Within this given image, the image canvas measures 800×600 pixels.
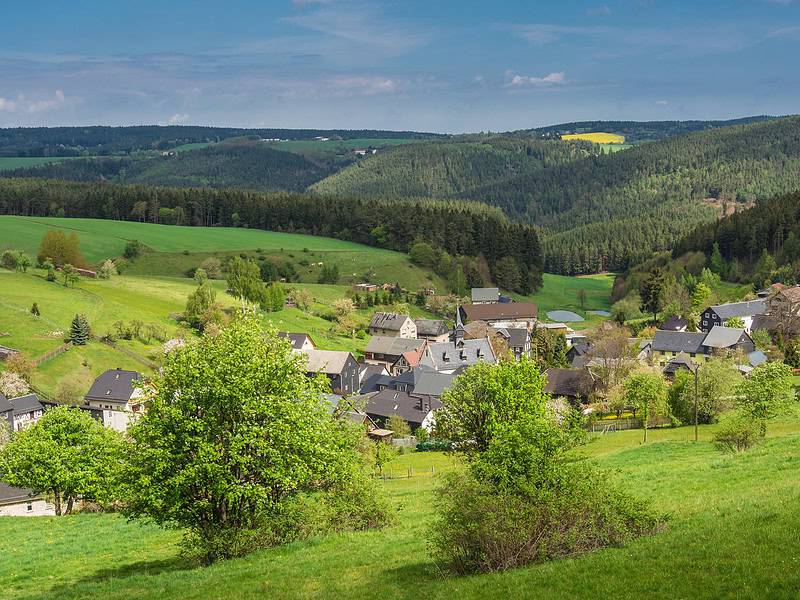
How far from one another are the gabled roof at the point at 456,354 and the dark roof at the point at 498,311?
34.1 m

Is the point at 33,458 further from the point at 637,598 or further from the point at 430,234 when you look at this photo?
the point at 430,234

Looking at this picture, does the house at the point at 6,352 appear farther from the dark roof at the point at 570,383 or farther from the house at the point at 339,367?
the dark roof at the point at 570,383

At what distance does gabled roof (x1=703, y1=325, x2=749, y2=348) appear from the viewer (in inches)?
3907

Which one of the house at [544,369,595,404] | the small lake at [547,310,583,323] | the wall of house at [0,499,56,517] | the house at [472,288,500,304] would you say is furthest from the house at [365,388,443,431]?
the small lake at [547,310,583,323]

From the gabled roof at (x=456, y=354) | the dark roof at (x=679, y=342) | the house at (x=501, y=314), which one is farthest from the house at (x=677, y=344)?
the house at (x=501, y=314)

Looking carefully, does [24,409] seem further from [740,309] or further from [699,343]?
[740,309]

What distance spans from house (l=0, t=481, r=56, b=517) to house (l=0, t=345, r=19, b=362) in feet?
115

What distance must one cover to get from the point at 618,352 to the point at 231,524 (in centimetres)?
7050

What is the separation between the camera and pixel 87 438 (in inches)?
1842

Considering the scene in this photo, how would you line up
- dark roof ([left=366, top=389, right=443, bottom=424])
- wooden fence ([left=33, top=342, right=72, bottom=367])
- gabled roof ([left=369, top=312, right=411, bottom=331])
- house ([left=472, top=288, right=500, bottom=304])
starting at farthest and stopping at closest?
house ([left=472, top=288, right=500, bottom=304])
gabled roof ([left=369, top=312, right=411, bottom=331])
wooden fence ([left=33, top=342, right=72, bottom=367])
dark roof ([left=366, top=389, right=443, bottom=424])

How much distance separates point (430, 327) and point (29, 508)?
84622 millimetres

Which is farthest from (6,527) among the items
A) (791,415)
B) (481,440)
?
(791,415)

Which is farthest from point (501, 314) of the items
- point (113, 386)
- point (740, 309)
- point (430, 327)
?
point (113, 386)

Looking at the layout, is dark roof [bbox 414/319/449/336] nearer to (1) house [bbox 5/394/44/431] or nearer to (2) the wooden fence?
(2) the wooden fence
